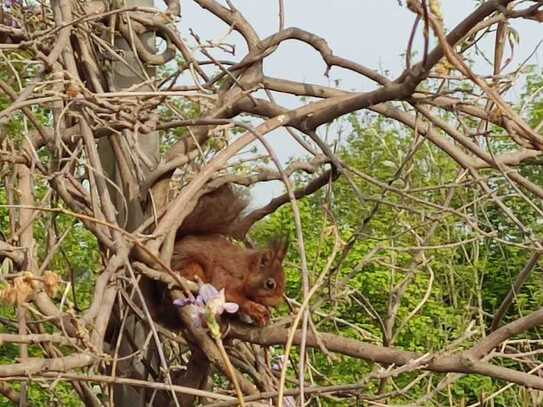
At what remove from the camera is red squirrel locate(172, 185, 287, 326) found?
6.34 ft

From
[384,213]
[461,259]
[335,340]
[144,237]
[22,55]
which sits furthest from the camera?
[461,259]

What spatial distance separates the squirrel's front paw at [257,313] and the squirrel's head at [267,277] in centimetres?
10

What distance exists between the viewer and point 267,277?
6.52 feet

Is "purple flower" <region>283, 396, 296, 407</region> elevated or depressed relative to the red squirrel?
depressed

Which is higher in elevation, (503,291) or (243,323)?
(503,291)

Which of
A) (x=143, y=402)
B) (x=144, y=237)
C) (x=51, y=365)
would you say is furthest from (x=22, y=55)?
(x=51, y=365)

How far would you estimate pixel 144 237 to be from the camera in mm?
1405

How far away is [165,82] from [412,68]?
1.86 ft

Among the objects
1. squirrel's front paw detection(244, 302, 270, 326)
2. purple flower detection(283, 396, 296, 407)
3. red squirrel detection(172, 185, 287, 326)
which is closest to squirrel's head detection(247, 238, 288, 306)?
red squirrel detection(172, 185, 287, 326)

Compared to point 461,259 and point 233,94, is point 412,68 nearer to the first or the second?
point 233,94

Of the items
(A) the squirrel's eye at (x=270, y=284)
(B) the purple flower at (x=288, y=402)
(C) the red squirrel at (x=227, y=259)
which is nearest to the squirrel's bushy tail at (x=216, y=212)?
(C) the red squirrel at (x=227, y=259)

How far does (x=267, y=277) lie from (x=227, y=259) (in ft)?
0.26

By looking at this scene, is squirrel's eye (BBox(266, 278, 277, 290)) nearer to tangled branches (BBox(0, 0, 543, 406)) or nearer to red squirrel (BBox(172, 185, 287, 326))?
red squirrel (BBox(172, 185, 287, 326))

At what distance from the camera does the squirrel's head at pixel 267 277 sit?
6.52 feet
